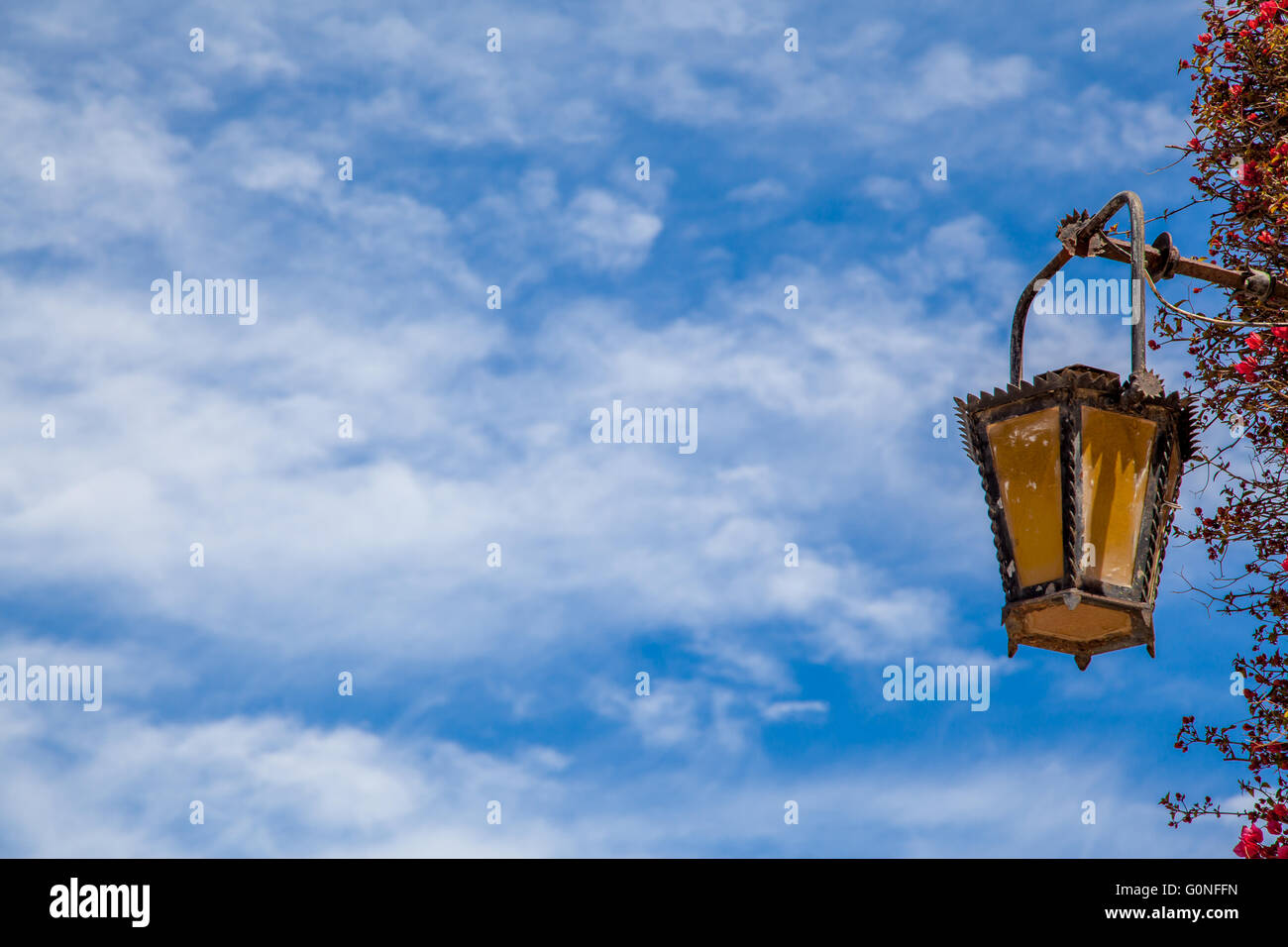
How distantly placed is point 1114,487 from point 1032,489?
231 millimetres

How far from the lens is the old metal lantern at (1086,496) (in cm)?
362

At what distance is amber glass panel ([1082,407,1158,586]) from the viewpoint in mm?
3629

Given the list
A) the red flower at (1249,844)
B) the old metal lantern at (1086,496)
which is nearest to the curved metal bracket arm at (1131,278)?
the old metal lantern at (1086,496)

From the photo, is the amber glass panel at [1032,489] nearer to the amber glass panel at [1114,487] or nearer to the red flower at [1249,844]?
the amber glass panel at [1114,487]

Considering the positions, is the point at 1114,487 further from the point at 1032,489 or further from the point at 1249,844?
the point at 1249,844

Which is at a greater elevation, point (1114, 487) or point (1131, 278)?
point (1131, 278)

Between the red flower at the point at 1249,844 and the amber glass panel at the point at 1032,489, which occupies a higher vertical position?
the amber glass panel at the point at 1032,489

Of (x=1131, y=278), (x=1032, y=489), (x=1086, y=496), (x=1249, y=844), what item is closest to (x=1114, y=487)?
(x=1086, y=496)

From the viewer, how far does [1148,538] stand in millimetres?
3719

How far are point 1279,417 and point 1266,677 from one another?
55.2 inches

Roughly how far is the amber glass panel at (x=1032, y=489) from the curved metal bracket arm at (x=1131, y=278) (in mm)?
177

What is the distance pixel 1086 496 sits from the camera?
365 centimetres
